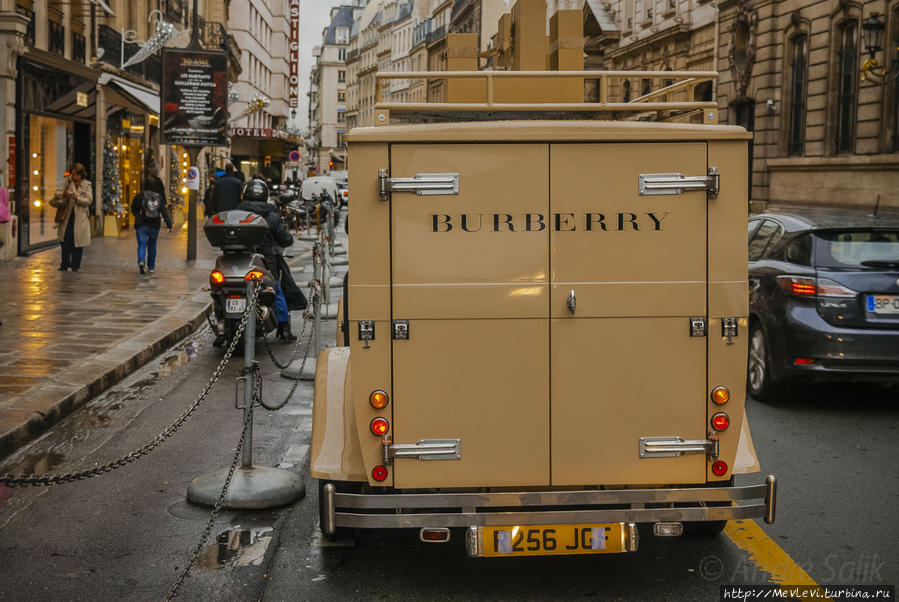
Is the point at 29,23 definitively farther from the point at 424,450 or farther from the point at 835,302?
the point at 424,450

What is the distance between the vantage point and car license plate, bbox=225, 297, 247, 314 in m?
11.6

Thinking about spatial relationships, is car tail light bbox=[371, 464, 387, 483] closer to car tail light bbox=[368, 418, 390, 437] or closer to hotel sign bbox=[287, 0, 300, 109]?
car tail light bbox=[368, 418, 390, 437]

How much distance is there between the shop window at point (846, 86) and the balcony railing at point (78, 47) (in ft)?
61.4

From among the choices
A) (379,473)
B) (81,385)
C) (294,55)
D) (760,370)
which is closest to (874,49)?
(760,370)

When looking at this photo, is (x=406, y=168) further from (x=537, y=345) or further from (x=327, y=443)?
(x=327, y=443)

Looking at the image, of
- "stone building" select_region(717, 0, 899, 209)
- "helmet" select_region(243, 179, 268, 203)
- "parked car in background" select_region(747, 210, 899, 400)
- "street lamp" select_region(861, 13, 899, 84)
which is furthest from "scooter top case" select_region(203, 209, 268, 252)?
"stone building" select_region(717, 0, 899, 209)

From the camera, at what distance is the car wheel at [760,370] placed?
9320 millimetres

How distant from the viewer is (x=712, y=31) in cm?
3881

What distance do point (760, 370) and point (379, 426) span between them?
216 inches

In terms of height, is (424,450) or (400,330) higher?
(400,330)

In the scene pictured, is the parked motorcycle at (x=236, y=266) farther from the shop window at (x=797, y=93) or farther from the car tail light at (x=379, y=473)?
the shop window at (x=797, y=93)

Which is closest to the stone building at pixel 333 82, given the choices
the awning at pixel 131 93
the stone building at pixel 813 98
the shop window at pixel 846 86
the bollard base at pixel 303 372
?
the stone building at pixel 813 98

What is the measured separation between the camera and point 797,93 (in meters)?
32.4

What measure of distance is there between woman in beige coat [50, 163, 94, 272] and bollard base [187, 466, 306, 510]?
13.0 meters
